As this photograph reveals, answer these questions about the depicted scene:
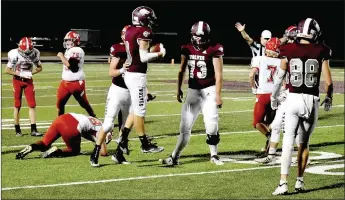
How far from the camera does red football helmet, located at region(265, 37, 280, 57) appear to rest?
1392 cm

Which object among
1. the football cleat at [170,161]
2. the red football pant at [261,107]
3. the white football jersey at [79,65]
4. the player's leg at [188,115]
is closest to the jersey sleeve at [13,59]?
the white football jersey at [79,65]

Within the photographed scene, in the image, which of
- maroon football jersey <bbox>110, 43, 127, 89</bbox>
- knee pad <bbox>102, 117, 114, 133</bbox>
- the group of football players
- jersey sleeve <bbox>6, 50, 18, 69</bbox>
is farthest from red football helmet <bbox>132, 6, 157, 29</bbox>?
jersey sleeve <bbox>6, 50, 18, 69</bbox>

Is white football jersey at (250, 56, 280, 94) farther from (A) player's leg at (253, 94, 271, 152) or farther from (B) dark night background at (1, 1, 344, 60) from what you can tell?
(B) dark night background at (1, 1, 344, 60)

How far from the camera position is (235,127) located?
18703 mm

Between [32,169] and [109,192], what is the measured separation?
2226mm

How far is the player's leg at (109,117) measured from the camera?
12.9 m

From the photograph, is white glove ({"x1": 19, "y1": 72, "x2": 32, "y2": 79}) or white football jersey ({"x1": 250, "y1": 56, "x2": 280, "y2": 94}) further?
white glove ({"x1": 19, "y1": 72, "x2": 32, "y2": 79})

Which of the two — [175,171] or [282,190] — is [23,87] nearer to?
[175,171]

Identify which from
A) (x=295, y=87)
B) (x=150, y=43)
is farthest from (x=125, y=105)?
(x=295, y=87)

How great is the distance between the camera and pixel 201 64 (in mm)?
12891

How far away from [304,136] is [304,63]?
90 centimetres

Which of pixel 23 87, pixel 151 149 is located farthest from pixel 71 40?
pixel 151 149

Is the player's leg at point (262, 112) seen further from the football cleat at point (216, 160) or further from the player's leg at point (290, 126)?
the player's leg at point (290, 126)

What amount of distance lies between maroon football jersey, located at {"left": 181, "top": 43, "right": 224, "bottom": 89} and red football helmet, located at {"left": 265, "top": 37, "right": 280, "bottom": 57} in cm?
135
